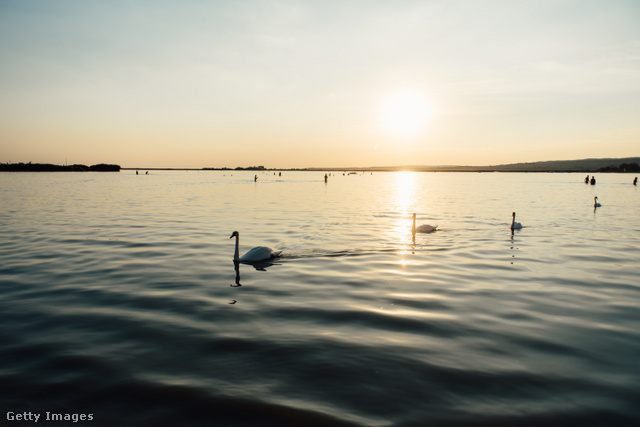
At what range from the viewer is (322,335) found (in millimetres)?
9320

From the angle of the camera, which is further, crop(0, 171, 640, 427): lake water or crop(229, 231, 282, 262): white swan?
crop(229, 231, 282, 262): white swan

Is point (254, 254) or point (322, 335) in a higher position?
point (254, 254)

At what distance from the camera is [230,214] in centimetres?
3509

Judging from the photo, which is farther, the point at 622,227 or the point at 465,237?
the point at 622,227

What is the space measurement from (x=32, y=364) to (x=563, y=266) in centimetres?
1748

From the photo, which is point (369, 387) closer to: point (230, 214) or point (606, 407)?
point (606, 407)

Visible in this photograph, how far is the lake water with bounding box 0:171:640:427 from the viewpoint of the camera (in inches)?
256

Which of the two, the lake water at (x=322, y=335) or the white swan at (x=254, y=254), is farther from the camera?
the white swan at (x=254, y=254)

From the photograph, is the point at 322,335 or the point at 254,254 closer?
the point at 322,335

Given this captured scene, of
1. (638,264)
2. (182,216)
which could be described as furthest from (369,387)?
(182,216)

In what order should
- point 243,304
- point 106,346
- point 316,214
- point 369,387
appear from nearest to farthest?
point 369,387
point 106,346
point 243,304
point 316,214

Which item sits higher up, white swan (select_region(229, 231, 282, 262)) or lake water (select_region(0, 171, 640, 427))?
white swan (select_region(229, 231, 282, 262))

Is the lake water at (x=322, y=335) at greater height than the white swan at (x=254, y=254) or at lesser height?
lesser

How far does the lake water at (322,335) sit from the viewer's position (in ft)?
21.3
